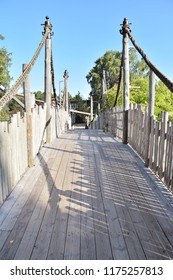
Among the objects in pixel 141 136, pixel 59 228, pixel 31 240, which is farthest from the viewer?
pixel 141 136

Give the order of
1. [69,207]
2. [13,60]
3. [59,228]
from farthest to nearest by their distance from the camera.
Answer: [13,60], [69,207], [59,228]

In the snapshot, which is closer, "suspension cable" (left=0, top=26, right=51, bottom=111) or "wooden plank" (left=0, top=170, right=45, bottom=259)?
"wooden plank" (left=0, top=170, right=45, bottom=259)

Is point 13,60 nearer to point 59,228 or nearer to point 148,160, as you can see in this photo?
point 148,160

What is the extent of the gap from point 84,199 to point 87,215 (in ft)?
1.37

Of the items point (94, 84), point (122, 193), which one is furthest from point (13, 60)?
point (122, 193)

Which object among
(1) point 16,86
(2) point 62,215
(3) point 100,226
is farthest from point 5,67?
(3) point 100,226

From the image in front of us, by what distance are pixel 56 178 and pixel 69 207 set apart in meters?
1.09

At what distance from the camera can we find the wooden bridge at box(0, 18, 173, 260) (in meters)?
2.09

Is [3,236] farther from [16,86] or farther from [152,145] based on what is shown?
[152,145]

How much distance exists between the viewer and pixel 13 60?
2023cm

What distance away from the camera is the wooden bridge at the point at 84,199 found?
209 centimetres

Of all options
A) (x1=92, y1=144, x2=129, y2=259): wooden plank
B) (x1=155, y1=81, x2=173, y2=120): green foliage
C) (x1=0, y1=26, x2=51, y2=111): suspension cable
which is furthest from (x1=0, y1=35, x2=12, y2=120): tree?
(x1=92, y1=144, x2=129, y2=259): wooden plank

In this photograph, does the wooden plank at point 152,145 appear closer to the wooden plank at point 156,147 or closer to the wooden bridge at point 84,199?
the wooden bridge at point 84,199

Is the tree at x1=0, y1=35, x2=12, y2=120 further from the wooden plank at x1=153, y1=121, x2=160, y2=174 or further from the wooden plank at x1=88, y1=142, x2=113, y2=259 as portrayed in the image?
the wooden plank at x1=88, y1=142, x2=113, y2=259
